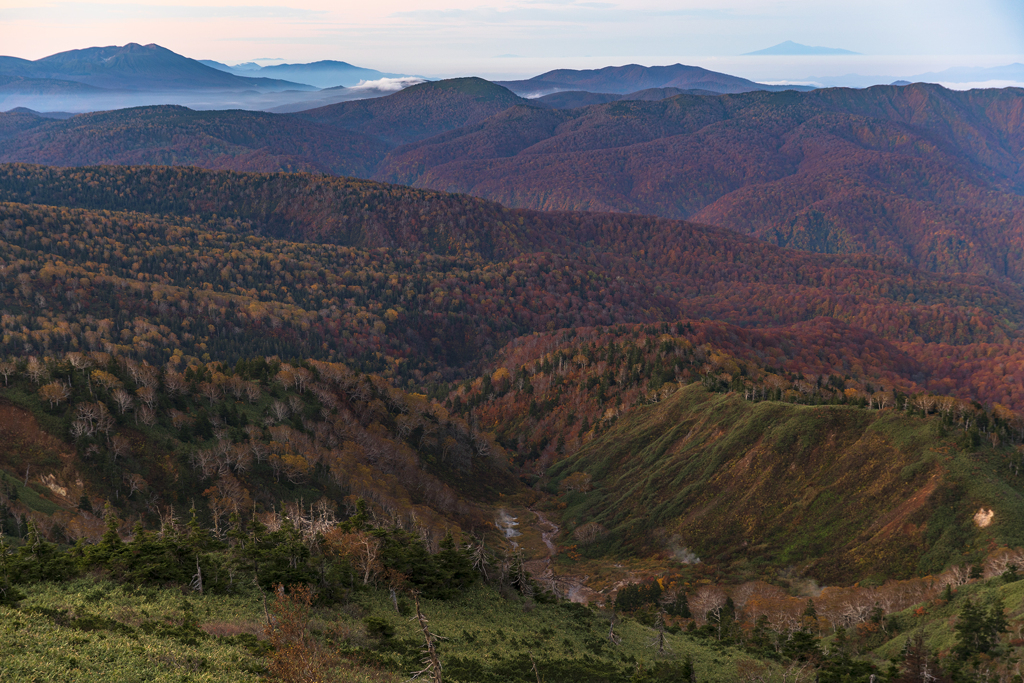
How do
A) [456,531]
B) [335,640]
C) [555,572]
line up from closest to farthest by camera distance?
[335,640] < [456,531] < [555,572]

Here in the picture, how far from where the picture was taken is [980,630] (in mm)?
83375

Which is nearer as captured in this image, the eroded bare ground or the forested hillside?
the forested hillside

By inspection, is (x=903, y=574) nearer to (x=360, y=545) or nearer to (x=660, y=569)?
(x=660, y=569)

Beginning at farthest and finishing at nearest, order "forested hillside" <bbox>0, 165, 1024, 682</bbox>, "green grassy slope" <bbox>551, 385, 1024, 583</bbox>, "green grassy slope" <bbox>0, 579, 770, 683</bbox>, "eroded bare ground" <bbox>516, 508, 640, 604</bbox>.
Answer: "eroded bare ground" <bbox>516, 508, 640, 604</bbox>
"green grassy slope" <bbox>551, 385, 1024, 583</bbox>
"forested hillside" <bbox>0, 165, 1024, 682</bbox>
"green grassy slope" <bbox>0, 579, 770, 683</bbox>

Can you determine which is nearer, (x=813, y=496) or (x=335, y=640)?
(x=335, y=640)

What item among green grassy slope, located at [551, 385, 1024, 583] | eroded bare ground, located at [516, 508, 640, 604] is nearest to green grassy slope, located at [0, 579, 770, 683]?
eroded bare ground, located at [516, 508, 640, 604]

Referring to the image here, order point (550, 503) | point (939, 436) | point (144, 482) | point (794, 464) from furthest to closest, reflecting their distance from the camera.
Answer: point (550, 503)
point (794, 464)
point (939, 436)
point (144, 482)

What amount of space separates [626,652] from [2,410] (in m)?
110

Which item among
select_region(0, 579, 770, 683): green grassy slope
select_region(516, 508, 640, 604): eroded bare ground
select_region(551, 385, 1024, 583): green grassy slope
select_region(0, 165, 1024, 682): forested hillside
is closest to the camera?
select_region(0, 579, 770, 683): green grassy slope

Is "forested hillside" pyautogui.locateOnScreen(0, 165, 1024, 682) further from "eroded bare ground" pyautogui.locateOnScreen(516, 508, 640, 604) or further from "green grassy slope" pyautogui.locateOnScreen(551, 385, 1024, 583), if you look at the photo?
"eroded bare ground" pyautogui.locateOnScreen(516, 508, 640, 604)

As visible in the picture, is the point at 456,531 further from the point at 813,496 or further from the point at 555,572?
the point at 813,496

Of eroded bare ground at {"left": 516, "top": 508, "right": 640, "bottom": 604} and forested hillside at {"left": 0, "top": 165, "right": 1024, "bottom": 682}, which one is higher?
forested hillside at {"left": 0, "top": 165, "right": 1024, "bottom": 682}

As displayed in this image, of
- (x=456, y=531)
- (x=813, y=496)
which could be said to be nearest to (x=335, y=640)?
(x=456, y=531)

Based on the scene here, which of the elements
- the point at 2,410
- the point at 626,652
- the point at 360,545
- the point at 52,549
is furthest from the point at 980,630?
the point at 2,410
